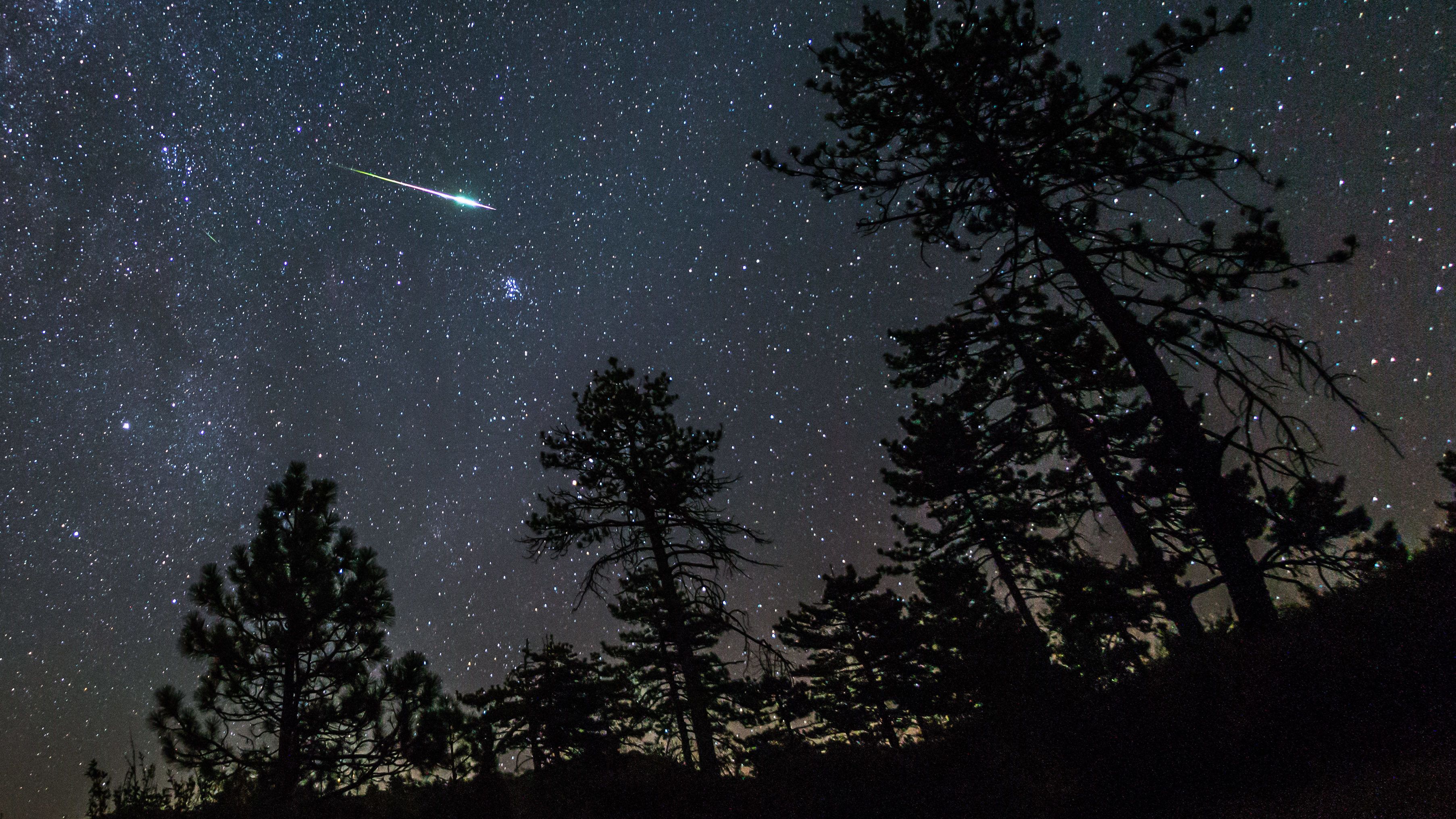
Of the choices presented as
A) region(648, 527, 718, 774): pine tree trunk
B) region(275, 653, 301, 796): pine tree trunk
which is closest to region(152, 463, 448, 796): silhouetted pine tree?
region(275, 653, 301, 796): pine tree trunk

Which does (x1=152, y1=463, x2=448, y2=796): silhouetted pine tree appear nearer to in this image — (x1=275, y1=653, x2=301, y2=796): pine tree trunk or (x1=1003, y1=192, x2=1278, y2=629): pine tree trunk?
(x1=275, y1=653, x2=301, y2=796): pine tree trunk

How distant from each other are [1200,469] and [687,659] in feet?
33.0

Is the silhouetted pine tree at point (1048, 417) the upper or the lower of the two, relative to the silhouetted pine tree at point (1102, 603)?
upper

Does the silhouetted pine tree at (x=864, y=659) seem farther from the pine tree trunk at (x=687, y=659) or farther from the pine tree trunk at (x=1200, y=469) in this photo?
the pine tree trunk at (x=1200, y=469)

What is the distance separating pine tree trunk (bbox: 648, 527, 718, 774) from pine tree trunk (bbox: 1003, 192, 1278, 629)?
306 inches

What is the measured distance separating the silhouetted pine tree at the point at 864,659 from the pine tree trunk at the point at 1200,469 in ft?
58.4

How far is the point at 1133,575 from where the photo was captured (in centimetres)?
814

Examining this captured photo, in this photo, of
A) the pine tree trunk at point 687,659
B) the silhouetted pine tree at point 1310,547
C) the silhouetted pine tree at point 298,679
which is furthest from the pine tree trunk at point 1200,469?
the silhouetted pine tree at point 298,679

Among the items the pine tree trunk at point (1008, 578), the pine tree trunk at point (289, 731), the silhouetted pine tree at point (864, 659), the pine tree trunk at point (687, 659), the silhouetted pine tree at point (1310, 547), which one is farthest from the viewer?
the silhouetted pine tree at point (864, 659)

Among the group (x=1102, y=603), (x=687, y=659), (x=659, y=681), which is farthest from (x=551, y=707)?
(x=1102, y=603)

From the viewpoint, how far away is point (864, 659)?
24812 millimetres

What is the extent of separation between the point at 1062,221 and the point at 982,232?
1.12 metres

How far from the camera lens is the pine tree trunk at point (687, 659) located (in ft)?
35.3

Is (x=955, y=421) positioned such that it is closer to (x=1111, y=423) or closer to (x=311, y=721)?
(x=1111, y=423)
